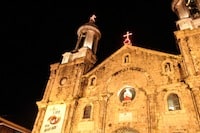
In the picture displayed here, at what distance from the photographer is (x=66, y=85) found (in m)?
20.7

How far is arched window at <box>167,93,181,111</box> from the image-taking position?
15.1 metres

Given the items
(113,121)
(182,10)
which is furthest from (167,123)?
(182,10)

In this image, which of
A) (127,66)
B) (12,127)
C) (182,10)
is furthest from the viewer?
(182,10)

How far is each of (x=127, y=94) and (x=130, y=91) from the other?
41 cm

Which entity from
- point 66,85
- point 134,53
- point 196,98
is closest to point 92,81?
point 66,85

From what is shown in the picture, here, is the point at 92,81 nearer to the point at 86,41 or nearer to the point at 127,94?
the point at 127,94

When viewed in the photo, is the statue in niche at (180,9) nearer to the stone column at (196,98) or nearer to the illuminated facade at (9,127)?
the stone column at (196,98)

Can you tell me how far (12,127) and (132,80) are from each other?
39.7 feet

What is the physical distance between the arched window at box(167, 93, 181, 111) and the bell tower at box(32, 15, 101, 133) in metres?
7.77

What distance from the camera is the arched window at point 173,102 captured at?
15098 millimetres

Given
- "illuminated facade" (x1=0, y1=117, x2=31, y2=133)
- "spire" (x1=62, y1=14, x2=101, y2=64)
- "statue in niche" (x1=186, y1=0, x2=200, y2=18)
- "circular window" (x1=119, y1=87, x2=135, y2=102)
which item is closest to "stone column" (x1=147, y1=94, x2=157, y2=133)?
"circular window" (x1=119, y1=87, x2=135, y2=102)

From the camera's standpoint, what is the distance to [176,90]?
15.6 m

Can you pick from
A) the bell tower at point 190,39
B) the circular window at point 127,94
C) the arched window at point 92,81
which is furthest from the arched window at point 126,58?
the bell tower at point 190,39

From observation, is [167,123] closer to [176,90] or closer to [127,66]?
[176,90]
